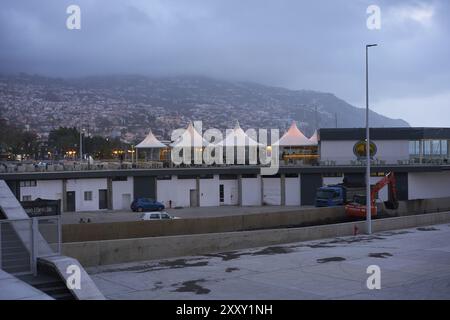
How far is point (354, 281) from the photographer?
16.8 meters

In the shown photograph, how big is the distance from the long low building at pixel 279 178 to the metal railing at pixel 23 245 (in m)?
29.3

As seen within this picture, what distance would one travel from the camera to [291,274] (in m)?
18.2

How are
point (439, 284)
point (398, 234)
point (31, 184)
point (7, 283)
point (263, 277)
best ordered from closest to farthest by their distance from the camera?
point (7, 283) → point (439, 284) → point (263, 277) → point (398, 234) → point (31, 184)

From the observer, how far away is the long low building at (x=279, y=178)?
4578 cm

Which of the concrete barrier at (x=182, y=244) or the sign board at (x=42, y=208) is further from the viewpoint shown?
the sign board at (x=42, y=208)

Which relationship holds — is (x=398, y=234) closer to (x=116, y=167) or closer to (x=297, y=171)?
(x=297, y=171)

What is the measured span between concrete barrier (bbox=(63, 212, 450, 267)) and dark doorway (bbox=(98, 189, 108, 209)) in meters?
23.9

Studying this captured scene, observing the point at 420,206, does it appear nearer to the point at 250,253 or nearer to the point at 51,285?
the point at 250,253

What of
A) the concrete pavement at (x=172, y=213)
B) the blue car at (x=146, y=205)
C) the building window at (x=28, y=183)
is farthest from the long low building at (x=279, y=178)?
the blue car at (x=146, y=205)

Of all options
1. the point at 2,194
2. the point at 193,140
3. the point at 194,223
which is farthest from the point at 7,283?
the point at 193,140

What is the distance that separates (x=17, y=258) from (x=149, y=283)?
4.28 m

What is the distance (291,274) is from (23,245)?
8.50 meters

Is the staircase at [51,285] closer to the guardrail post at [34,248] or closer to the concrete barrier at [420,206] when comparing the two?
the guardrail post at [34,248]

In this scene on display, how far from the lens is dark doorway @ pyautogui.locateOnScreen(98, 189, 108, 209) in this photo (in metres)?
46.3
